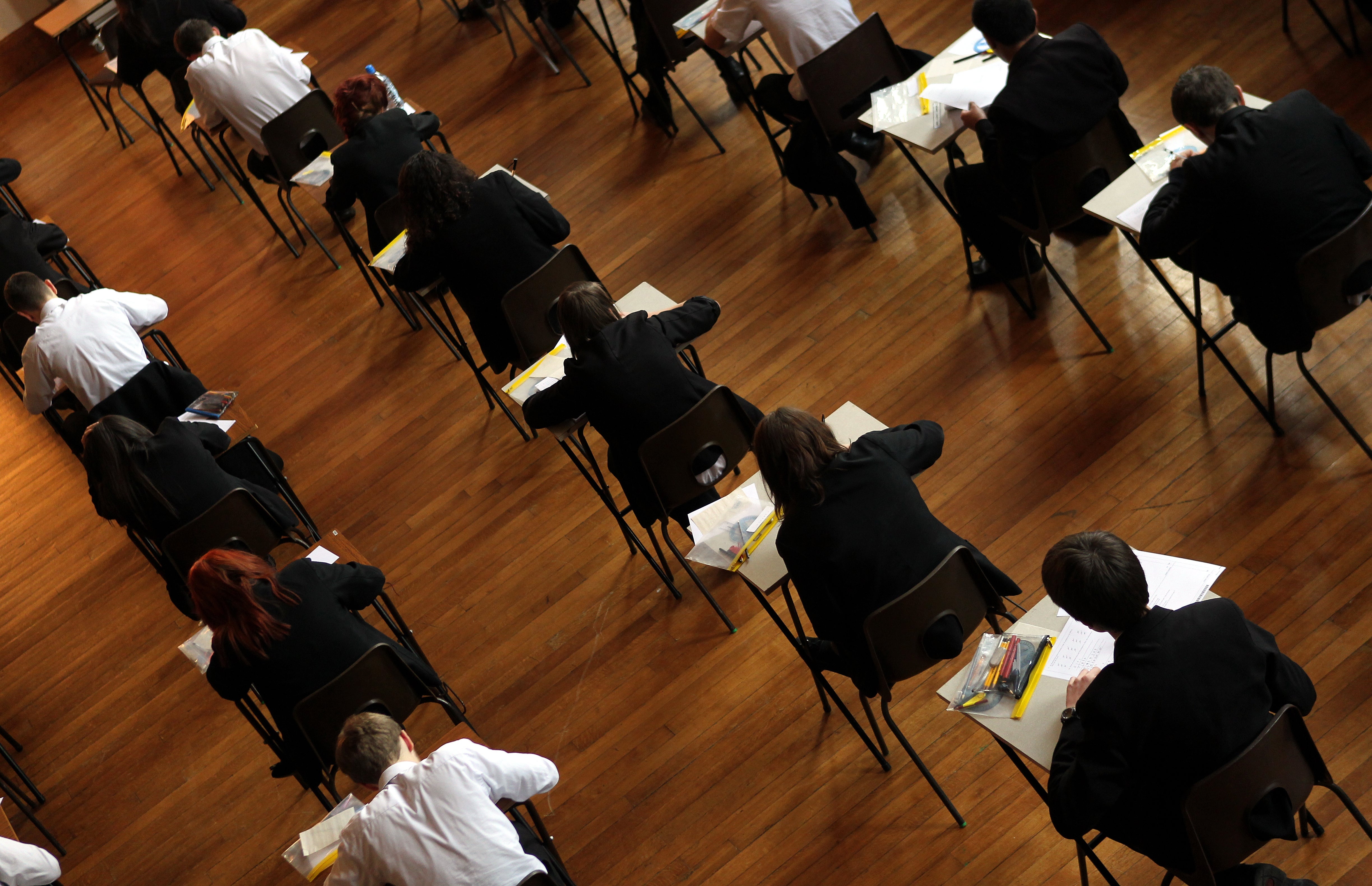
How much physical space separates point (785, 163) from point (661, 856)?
125 inches

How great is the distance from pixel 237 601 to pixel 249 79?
3.50 metres

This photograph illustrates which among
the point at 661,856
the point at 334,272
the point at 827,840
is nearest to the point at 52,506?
the point at 334,272

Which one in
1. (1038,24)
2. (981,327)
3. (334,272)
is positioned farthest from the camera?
(334,272)

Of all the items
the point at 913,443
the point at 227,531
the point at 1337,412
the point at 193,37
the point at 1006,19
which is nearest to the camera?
the point at 913,443

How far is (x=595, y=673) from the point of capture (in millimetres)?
4211

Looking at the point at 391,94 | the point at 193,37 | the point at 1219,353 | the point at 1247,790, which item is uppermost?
the point at 193,37

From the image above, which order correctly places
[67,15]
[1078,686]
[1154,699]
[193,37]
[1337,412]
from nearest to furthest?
[1154,699] → [1078,686] → [1337,412] → [193,37] → [67,15]

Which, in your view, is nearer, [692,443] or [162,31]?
[692,443]

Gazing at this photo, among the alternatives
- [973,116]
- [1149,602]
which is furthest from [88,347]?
[1149,602]

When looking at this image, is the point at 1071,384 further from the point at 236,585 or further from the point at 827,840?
the point at 236,585

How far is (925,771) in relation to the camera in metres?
3.30

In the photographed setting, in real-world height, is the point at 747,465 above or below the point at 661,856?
above

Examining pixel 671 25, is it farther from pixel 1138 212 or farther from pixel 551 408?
pixel 1138 212

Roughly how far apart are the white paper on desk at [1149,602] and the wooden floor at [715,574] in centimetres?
76
